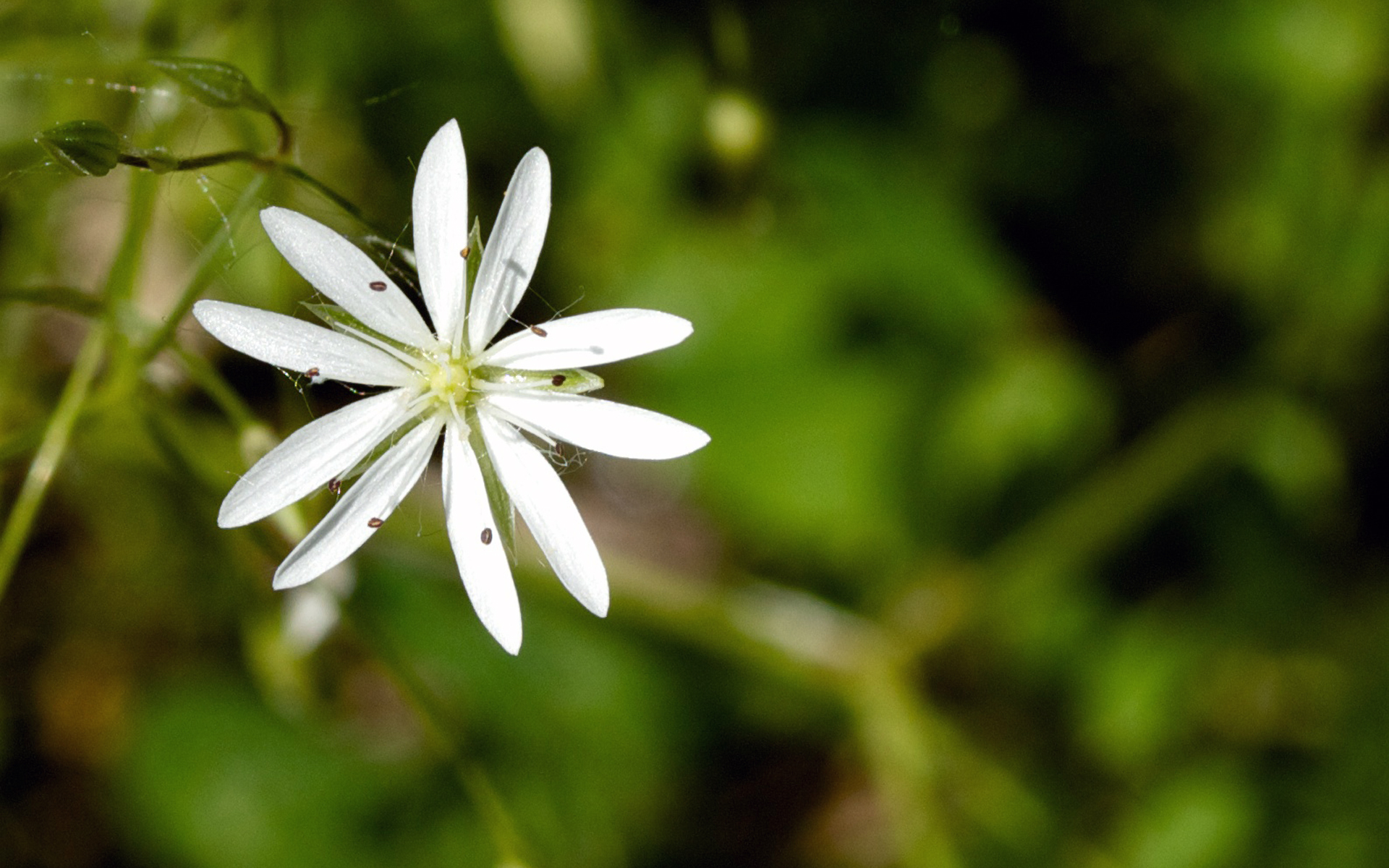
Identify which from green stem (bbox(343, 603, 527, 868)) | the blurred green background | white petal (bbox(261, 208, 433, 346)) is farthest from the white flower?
the blurred green background

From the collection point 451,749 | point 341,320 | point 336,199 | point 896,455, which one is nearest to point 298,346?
point 341,320

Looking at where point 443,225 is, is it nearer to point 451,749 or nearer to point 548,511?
Answer: point 548,511

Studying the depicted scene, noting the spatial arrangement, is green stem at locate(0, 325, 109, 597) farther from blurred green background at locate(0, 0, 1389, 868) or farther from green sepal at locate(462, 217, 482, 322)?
blurred green background at locate(0, 0, 1389, 868)

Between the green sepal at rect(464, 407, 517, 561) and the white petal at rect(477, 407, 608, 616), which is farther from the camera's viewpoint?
the green sepal at rect(464, 407, 517, 561)

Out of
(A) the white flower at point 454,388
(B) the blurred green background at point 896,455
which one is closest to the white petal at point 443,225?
(A) the white flower at point 454,388

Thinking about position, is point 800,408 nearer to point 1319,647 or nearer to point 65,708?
point 1319,647

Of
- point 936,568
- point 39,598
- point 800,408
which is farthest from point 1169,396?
point 39,598
